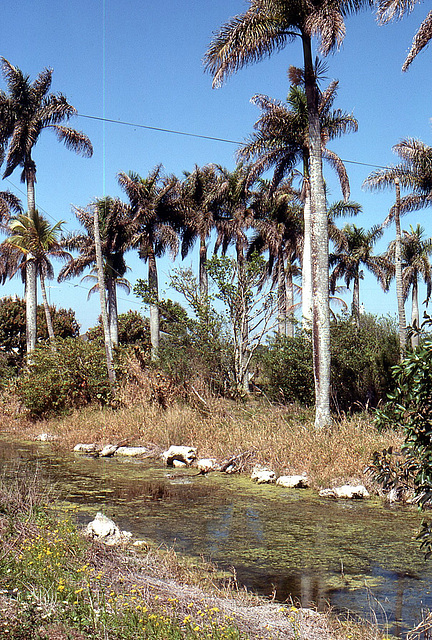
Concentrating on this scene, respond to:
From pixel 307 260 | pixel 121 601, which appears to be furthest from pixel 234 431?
pixel 307 260

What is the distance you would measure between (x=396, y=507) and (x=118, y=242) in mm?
32685

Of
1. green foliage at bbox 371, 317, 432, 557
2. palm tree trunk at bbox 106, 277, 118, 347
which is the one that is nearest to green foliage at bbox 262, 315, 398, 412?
green foliage at bbox 371, 317, 432, 557

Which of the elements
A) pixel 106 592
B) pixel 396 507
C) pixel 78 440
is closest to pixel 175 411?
pixel 78 440

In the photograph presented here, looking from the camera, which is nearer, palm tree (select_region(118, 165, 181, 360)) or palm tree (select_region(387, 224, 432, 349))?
palm tree (select_region(118, 165, 181, 360))

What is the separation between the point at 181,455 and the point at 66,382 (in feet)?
28.8

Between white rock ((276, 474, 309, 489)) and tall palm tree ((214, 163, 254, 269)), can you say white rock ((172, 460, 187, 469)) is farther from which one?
tall palm tree ((214, 163, 254, 269))

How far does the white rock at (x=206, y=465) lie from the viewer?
16703 mm

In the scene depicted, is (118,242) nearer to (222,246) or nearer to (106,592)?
(222,246)

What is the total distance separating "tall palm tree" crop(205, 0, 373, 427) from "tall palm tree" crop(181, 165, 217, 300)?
69.5 feet

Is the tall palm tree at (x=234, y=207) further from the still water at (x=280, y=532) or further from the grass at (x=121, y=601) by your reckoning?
the grass at (x=121, y=601)

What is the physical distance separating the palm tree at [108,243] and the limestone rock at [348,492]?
27.8 metres

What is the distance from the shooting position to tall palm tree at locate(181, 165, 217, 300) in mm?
39781

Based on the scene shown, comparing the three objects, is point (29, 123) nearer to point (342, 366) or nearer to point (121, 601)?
point (342, 366)

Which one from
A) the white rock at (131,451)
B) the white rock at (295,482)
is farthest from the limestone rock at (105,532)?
the white rock at (131,451)
